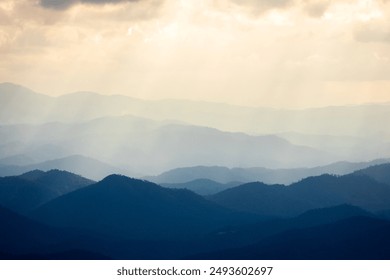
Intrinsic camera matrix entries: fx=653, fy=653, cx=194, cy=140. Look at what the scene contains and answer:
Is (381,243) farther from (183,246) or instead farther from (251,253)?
(183,246)

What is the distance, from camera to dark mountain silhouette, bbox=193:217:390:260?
162 m

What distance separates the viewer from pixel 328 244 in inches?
6708

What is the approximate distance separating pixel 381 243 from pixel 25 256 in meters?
91.2

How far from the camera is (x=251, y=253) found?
17600 centimetres

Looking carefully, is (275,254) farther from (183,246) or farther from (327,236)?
(183,246)

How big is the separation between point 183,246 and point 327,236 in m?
45.1

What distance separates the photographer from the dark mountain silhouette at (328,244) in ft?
533
